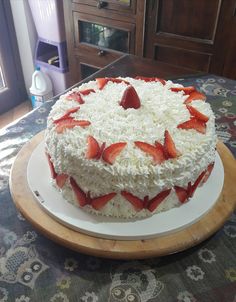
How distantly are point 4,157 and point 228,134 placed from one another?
2.64ft

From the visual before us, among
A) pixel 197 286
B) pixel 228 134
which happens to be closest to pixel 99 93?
pixel 228 134

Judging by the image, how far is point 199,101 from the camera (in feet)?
3.34

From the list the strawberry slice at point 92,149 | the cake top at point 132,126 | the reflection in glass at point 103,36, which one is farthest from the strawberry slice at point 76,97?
the reflection in glass at point 103,36

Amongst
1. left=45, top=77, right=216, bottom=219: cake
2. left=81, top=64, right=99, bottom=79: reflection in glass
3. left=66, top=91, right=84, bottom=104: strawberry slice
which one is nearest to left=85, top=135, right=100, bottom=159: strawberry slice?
left=45, top=77, right=216, bottom=219: cake

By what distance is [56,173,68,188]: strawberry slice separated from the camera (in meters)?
0.85

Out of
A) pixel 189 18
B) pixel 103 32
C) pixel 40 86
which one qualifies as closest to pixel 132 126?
pixel 189 18

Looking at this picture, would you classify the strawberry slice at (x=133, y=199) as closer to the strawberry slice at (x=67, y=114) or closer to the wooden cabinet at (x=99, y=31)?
the strawberry slice at (x=67, y=114)

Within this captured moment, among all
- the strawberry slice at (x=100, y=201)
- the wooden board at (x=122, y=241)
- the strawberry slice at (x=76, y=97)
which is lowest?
the wooden board at (x=122, y=241)

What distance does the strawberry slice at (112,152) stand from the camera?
778 mm

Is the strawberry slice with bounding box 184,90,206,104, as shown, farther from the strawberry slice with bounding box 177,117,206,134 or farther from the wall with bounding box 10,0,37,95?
the wall with bounding box 10,0,37,95

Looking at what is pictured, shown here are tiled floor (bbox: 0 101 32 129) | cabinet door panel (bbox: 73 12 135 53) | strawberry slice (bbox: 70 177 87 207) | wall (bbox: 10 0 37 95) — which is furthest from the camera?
tiled floor (bbox: 0 101 32 129)

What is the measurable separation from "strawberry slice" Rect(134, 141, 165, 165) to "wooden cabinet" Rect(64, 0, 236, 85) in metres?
1.21

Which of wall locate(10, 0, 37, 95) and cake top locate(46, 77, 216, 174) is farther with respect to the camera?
wall locate(10, 0, 37, 95)

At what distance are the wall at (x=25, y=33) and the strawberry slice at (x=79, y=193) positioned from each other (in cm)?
210
